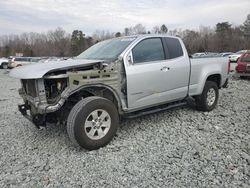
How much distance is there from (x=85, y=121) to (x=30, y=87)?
1087 millimetres

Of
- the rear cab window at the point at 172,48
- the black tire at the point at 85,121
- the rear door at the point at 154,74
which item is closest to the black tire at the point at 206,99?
the rear door at the point at 154,74

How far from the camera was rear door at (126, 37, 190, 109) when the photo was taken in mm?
4371

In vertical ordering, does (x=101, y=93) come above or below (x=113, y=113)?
above

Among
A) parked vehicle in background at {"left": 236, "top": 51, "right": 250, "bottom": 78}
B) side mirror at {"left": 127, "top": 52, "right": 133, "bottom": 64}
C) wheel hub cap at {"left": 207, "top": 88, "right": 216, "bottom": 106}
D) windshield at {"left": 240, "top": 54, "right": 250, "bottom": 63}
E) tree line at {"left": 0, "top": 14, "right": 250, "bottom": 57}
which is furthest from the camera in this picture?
tree line at {"left": 0, "top": 14, "right": 250, "bottom": 57}

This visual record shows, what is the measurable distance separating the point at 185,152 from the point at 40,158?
2.17m

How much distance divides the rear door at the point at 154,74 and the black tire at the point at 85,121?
579 mm

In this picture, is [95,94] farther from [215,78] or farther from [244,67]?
[244,67]

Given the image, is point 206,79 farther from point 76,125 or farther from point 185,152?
point 76,125

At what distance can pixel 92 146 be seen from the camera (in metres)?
3.87

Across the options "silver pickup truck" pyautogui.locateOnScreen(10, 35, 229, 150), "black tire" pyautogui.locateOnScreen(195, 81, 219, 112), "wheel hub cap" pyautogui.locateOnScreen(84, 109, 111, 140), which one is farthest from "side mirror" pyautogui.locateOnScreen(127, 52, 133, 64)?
"black tire" pyautogui.locateOnScreen(195, 81, 219, 112)

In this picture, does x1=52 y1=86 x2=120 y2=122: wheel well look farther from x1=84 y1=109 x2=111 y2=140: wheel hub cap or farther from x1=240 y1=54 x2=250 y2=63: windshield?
x1=240 y1=54 x2=250 y2=63: windshield

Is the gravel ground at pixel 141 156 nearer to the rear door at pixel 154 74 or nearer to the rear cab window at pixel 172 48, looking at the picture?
the rear door at pixel 154 74

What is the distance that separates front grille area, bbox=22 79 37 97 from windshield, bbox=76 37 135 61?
129 cm

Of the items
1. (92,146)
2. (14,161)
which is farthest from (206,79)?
(14,161)
